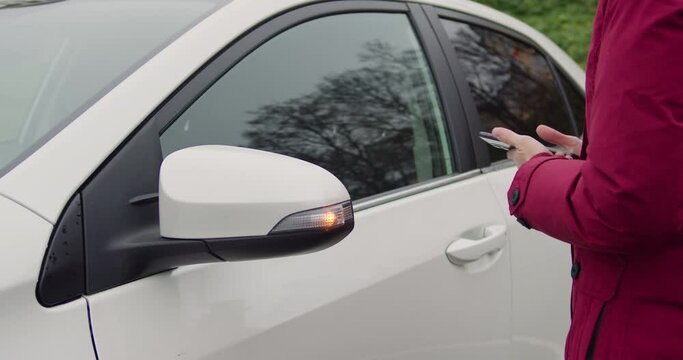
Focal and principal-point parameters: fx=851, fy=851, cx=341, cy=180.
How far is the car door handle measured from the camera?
202 cm

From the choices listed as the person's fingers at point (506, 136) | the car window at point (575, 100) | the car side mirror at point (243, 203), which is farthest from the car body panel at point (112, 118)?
the car window at point (575, 100)

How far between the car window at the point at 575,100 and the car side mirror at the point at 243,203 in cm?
195

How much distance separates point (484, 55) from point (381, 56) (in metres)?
0.54

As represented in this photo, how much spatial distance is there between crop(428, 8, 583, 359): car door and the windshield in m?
0.94

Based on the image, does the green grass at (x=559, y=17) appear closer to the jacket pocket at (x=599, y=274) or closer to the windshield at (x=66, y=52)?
the windshield at (x=66, y=52)

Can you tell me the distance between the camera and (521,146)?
1560 millimetres

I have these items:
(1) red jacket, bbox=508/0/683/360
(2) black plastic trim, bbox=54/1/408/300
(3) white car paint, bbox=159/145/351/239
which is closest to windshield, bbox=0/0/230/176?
(2) black plastic trim, bbox=54/1/408/300

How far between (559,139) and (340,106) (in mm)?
546

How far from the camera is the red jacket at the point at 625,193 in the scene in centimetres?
118

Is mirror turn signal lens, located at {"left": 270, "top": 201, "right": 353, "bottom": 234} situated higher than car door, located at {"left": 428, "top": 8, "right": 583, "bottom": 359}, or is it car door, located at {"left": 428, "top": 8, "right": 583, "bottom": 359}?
mirror turn signal lens, located at {"left": 270, "top": 201, "right": 353, "bottom": 234}

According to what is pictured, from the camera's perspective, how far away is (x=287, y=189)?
135 cm

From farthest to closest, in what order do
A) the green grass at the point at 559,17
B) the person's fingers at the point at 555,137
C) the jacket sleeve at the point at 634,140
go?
the green grass at the point at 559,17 → the person's fingers at the point at 555,137 → the jacket sleeve at the point at 634,140

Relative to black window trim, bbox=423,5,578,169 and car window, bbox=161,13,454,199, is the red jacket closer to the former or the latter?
car window, bbox=161,13,454,199

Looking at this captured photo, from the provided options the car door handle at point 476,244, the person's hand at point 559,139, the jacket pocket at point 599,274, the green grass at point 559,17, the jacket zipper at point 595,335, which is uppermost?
the person's hand at point 559,139
